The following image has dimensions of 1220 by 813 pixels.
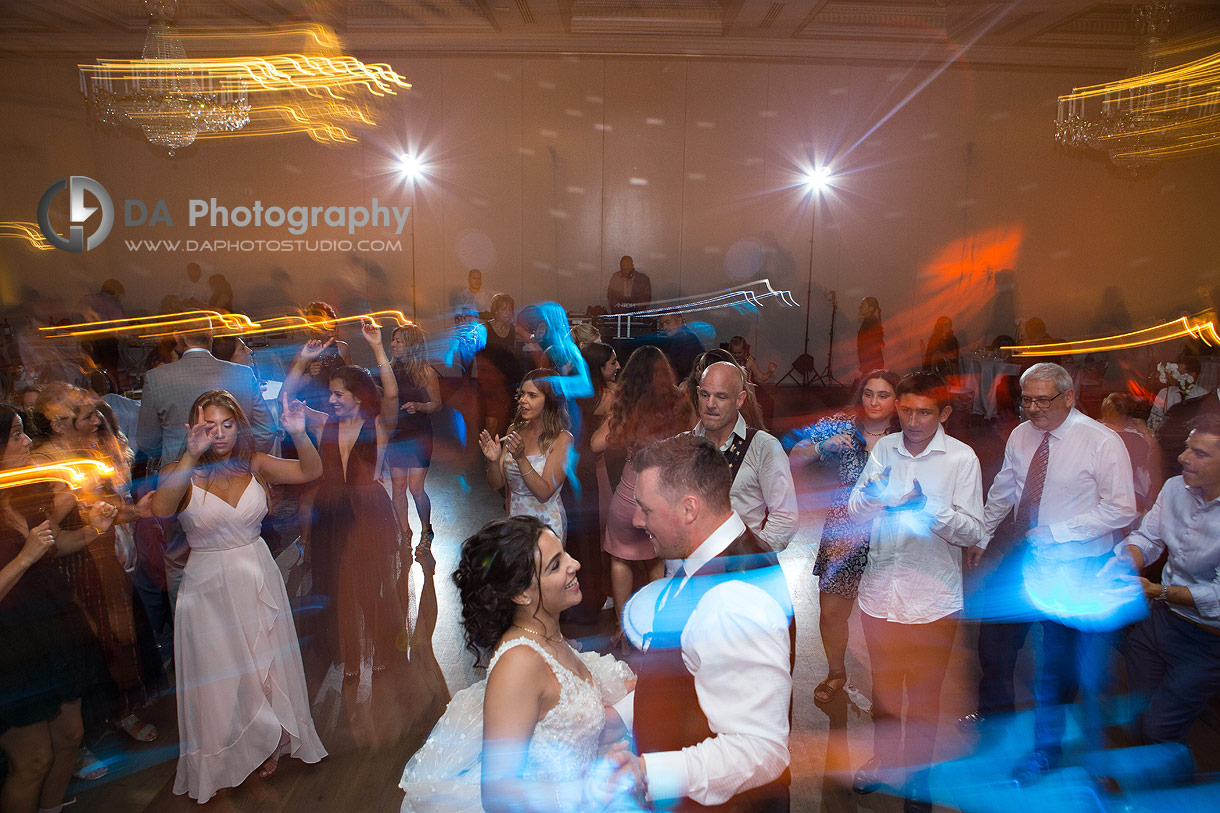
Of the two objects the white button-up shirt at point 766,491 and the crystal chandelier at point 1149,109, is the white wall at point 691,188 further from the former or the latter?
the white button-up shirt at point 766,491

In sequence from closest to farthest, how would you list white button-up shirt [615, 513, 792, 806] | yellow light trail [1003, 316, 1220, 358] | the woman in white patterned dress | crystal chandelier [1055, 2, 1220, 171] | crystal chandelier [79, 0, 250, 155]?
white button-up shirt [615, 513, 792, 806], the woman in white patterned dress, crystal chandelier [79, 0, 250, 155], crystal chandelier [1055, 2, 1220, 171], yellow light trail [1003, 316, 1220, 358]

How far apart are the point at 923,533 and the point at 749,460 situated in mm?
659

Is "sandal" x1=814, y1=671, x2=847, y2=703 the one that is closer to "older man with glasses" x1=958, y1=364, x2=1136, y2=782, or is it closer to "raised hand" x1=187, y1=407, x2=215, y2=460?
"older man with glasses" x1=958, y1=364, x2=1136, y2=782

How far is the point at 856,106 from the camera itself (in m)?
10.6

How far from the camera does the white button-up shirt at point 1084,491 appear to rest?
267 centimetres

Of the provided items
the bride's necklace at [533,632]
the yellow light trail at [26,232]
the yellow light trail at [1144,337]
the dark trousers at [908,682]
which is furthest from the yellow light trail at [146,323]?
the yellow light trail at [1144,337]

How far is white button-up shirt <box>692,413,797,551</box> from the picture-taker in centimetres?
278

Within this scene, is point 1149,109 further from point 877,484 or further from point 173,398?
point 173,398

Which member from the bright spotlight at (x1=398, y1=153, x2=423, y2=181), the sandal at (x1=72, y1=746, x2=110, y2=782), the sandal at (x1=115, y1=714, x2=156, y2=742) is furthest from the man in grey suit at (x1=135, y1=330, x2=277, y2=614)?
the bright spotlight at (x1=398, y1=153, x2=423, y2=181)

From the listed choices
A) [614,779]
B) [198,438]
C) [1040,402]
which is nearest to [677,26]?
[1040,402]

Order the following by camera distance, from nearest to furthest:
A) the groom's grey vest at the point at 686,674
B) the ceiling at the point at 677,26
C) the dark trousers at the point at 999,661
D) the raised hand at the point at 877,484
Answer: the groom's grey vest at the point at 686,674 → the raised hand at the point at 877,484 → the dark trousers at the point at 999,661 → the ceiling at the point at 677,26

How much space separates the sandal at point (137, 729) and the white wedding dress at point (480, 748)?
67.6 inches

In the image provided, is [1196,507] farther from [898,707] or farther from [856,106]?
[856,106]

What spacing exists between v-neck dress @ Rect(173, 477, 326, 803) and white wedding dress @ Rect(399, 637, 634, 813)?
108 centimetres
